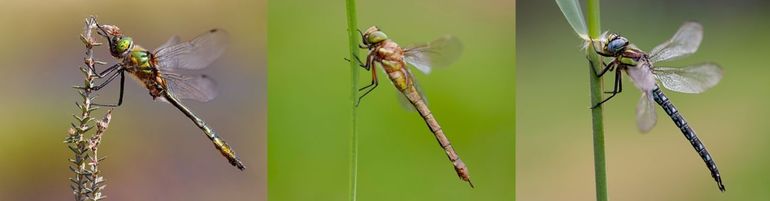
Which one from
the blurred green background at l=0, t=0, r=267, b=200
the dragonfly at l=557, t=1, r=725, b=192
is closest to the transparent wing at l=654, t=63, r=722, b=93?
the dragonfly at l=557, t=1, r=725, b=192

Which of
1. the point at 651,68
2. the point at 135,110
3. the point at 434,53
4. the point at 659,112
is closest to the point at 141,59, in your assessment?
the point at 135,110

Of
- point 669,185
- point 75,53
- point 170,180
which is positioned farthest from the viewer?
point 669,185

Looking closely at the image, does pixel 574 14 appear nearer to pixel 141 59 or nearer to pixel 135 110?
pixel 141 59

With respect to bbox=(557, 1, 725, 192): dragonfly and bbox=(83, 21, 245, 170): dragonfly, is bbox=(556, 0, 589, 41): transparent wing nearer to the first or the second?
bbox=(557, 1, 725, 192): dragonfly

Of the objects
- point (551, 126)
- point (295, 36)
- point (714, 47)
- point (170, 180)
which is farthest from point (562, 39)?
point (170, 180)

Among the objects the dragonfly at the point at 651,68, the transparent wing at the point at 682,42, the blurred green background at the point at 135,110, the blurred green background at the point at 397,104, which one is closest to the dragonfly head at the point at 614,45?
the dragonfly at the point at 651,68

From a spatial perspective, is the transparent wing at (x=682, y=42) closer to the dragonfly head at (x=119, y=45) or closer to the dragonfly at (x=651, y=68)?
the dragonfly at (x=651, y=68)

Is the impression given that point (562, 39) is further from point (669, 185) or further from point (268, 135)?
point (268, 135)
